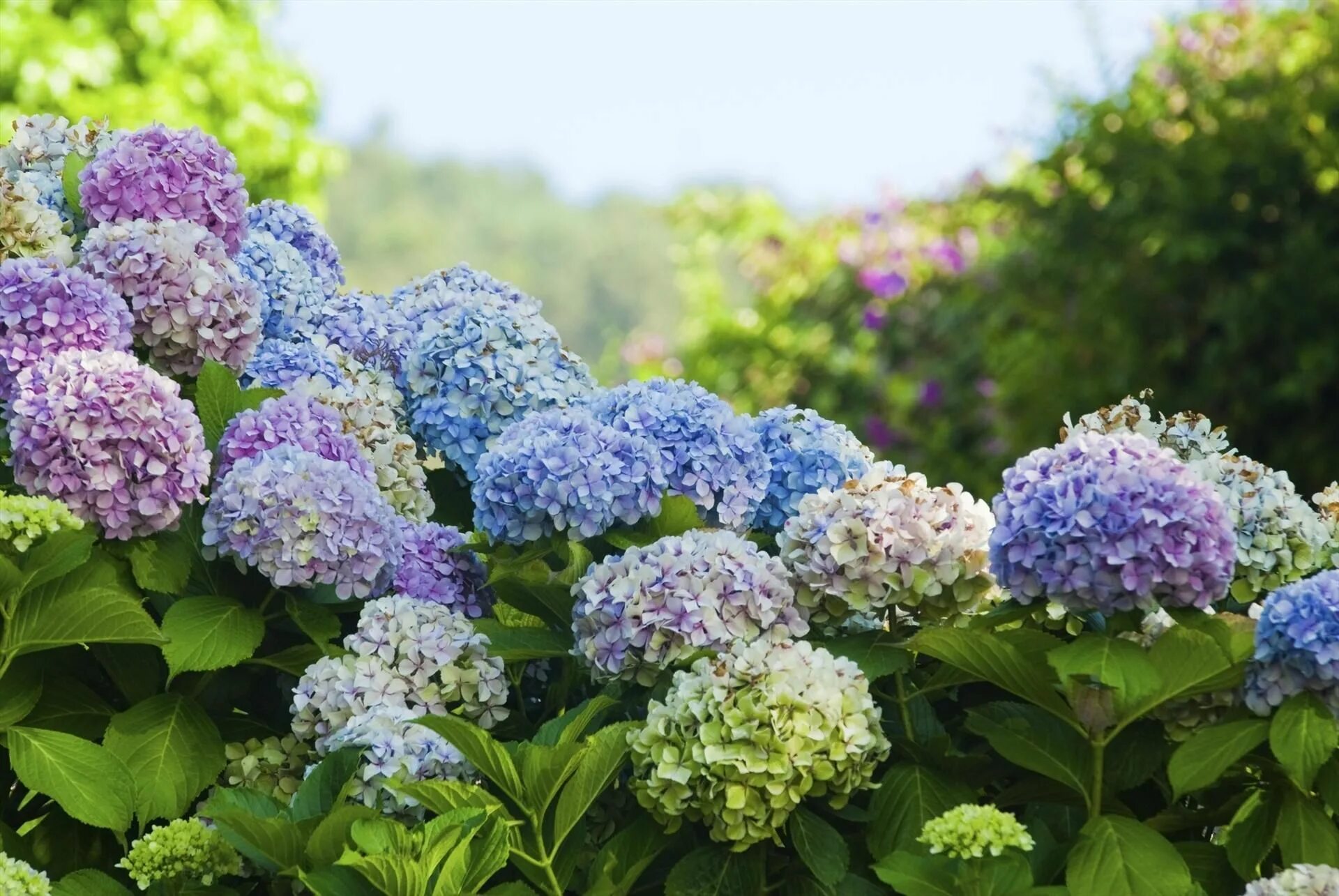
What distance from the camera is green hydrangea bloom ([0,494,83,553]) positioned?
2068 mm

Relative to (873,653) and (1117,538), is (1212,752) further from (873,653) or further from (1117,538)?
(873,653)

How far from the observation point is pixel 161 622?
2.35m

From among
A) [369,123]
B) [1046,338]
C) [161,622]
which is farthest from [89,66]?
[369,123]

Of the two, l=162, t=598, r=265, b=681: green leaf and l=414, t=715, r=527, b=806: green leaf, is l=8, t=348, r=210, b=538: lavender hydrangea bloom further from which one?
l=414, t=715, r=527, b=806: green leaf

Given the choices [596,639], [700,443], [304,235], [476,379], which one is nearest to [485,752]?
[596,639]

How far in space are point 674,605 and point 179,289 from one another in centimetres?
100

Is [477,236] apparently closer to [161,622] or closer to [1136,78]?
[1136,78]

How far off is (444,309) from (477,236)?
43762 millimetres

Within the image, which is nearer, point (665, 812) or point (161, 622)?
point (665, 812)

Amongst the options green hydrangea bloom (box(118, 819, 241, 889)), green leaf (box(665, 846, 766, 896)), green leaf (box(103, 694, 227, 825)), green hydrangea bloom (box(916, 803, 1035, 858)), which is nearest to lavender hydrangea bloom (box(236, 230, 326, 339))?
green leaf (box(103, 694, 227, 825))

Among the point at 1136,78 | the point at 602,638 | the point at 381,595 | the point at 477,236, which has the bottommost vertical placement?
the point at 602,638

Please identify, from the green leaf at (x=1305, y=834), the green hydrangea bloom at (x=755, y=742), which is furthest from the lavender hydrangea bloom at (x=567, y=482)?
the green leaf at (x=1305, y=834)

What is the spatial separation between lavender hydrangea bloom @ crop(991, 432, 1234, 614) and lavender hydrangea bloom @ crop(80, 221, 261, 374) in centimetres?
127

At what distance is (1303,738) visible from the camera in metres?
1.82
